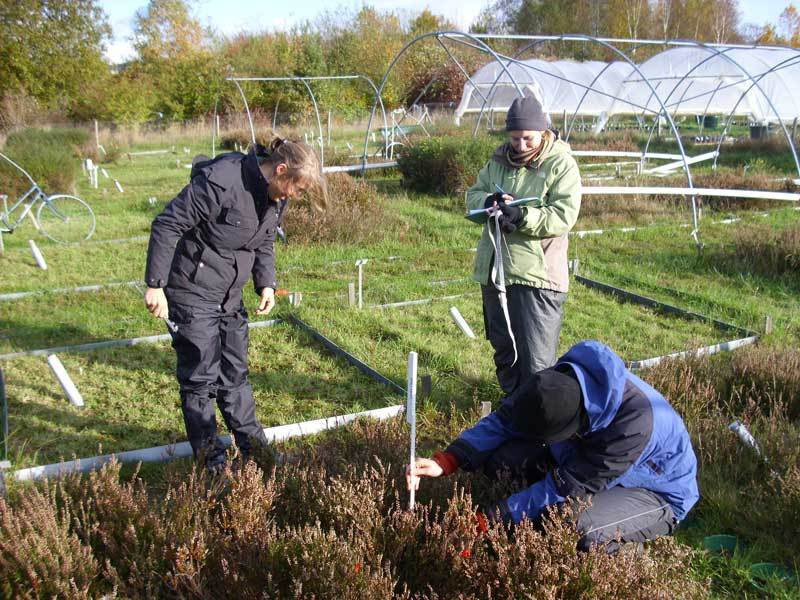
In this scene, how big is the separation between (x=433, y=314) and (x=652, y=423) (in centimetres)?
357

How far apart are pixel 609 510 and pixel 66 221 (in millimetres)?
9007

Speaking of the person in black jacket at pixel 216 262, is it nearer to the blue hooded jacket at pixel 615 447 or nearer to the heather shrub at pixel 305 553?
the heather shrub at pixel 305 553

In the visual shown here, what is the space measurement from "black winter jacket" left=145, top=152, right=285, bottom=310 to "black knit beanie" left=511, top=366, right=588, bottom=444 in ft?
5.03

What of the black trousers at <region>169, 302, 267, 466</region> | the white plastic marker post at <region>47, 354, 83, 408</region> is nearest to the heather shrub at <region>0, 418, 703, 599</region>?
the black trousers at <region>169, 302, 267, 466</region>

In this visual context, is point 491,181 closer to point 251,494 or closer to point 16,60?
point 251,494

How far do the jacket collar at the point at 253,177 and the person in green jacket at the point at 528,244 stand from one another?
1125mm

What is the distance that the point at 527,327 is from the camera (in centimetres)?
352

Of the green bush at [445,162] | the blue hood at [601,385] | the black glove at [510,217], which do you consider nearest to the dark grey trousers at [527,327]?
the black glove at [510,217]

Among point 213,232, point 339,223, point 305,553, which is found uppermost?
point 213,232

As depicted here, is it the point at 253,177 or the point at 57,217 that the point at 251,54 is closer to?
the point at 57,217

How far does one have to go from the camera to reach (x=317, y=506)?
262cm

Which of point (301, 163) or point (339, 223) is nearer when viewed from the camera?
point (301, 163)

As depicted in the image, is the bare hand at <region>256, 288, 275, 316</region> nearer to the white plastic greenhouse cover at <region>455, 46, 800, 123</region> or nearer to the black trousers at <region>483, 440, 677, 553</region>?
the black trousers at <region>483, 440, 677, 553</region>

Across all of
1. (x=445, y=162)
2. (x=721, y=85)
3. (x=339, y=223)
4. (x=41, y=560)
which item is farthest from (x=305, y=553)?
(x=721, y=85)
